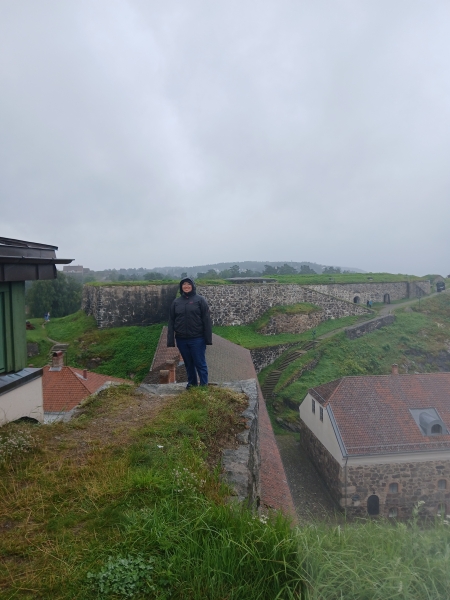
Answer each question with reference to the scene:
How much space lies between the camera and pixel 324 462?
12.7 meters

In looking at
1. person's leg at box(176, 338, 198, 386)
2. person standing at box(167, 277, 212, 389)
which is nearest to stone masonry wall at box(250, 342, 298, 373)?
person's leg at box(176, 338, 198, 386)

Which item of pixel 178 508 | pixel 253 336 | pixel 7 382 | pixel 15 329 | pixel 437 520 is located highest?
pixel 15 329

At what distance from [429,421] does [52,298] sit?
103ft

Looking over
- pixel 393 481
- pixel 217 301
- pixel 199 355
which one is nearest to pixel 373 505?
pixel 393 481

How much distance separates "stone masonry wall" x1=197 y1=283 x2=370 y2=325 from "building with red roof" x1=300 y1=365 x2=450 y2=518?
11813mm

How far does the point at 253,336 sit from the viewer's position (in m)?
23.3

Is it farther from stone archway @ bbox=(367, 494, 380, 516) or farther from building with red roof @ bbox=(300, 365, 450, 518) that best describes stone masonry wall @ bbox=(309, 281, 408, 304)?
stone archway @ bbox=(367, 494, 380, 516)

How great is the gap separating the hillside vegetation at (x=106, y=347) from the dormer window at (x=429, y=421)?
36.0 feet

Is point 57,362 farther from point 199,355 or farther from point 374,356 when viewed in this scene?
point 374,356

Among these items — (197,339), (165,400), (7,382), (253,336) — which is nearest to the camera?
(7,382)

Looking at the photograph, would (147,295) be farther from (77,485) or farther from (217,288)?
(77,485)

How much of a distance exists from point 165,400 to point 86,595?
323cm

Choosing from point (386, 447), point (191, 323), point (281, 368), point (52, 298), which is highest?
point (191, 323)

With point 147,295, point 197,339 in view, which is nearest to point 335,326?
point 147,295
